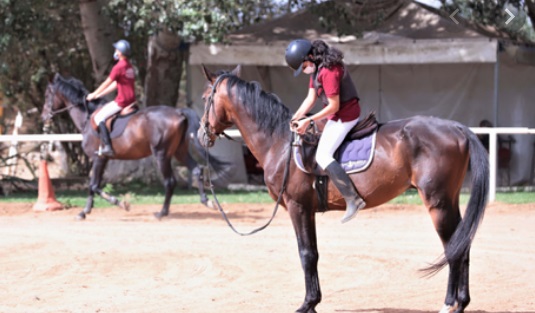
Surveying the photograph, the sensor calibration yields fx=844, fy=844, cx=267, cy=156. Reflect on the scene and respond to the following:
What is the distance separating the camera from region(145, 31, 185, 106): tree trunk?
20.3m

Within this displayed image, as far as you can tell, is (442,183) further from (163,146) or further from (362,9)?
(362,9)

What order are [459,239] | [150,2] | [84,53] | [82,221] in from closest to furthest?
[459,239]
[82,221]
[150,2]
[84,53]

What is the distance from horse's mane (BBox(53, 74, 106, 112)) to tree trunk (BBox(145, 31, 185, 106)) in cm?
431

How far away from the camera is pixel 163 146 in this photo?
49.3 feet

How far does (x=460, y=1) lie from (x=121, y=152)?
30.8 ft

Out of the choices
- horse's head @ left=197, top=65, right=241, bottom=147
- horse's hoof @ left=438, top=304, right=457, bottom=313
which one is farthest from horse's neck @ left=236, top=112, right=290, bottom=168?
horse's hoof @ left=438, top=304, right=457, bottom=313

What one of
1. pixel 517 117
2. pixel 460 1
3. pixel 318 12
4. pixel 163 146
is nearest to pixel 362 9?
pixel 318 12

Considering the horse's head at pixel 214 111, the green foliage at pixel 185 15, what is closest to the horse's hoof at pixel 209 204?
the green foliage at pixel 185 15

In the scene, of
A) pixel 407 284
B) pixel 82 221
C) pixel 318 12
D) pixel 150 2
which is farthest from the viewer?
pixel 318 12

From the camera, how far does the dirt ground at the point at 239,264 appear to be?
328 inches

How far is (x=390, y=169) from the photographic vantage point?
25.4ft

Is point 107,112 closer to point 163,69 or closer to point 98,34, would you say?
point 98,34

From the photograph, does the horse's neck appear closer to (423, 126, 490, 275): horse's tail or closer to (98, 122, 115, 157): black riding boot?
(423, 126, 490, 275): horse's tail

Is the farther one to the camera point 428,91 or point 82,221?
point 428,91
